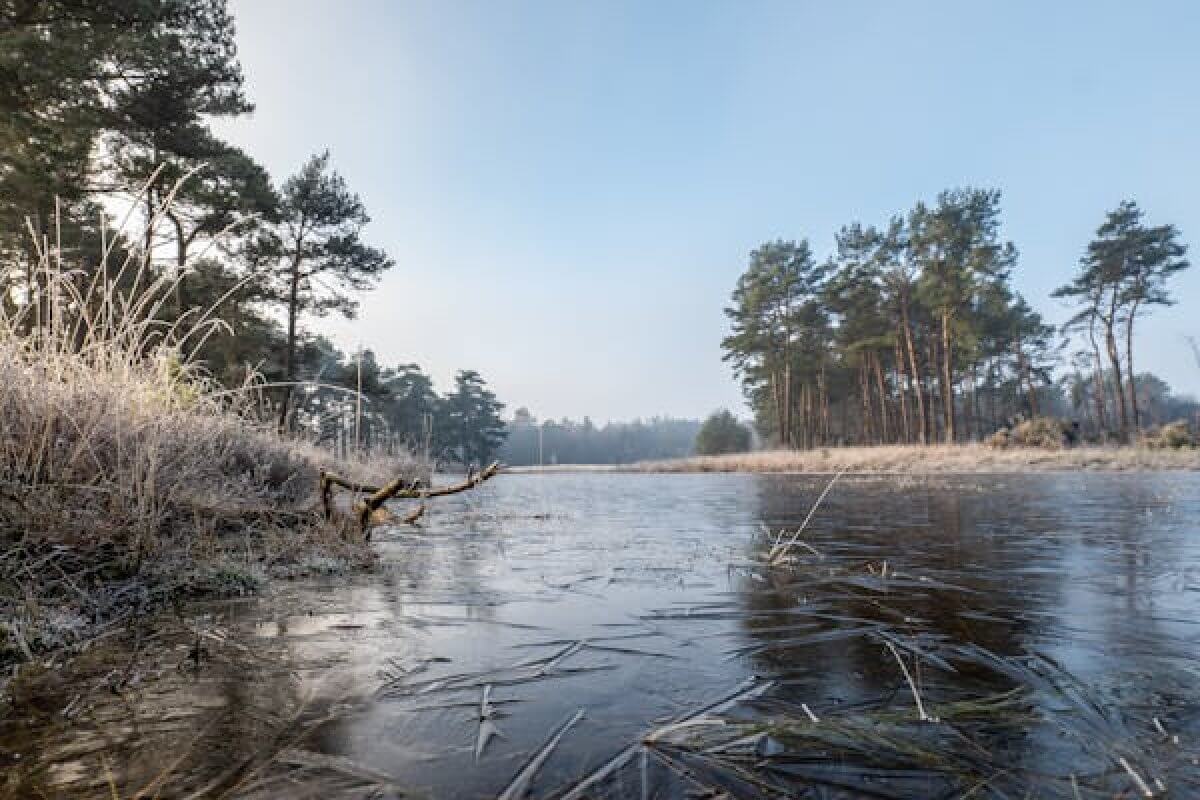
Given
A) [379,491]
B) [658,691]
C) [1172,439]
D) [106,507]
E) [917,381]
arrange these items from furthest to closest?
[917,381]
[1172,439]
[379,491]
[106,507]
[658,691]

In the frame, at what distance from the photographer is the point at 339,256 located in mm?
18312

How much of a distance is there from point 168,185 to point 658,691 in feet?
46.2

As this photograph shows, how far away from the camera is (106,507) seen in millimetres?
2279

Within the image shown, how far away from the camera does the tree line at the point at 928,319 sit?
25.2 metres

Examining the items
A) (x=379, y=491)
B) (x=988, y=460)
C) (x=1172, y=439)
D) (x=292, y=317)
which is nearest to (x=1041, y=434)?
(x=1172, y=439)

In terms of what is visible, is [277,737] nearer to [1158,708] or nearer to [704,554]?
[1158,708]

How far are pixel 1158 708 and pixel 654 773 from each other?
3.74 ft

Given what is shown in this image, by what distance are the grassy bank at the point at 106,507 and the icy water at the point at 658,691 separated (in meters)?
0.28

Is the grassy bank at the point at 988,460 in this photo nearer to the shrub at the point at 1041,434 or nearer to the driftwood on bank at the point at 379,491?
the shrub at the point at 1041,434

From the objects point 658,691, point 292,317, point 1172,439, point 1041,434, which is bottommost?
point 658,691

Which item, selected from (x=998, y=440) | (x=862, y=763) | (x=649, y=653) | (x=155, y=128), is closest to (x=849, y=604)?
(x=649, y=653)

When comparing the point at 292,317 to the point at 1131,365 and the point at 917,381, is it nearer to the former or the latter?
the point at 917,381

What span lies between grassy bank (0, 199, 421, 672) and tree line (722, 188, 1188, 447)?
1084 inches

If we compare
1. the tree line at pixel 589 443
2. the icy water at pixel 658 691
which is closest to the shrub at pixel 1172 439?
the icy water at pixel 658 691
